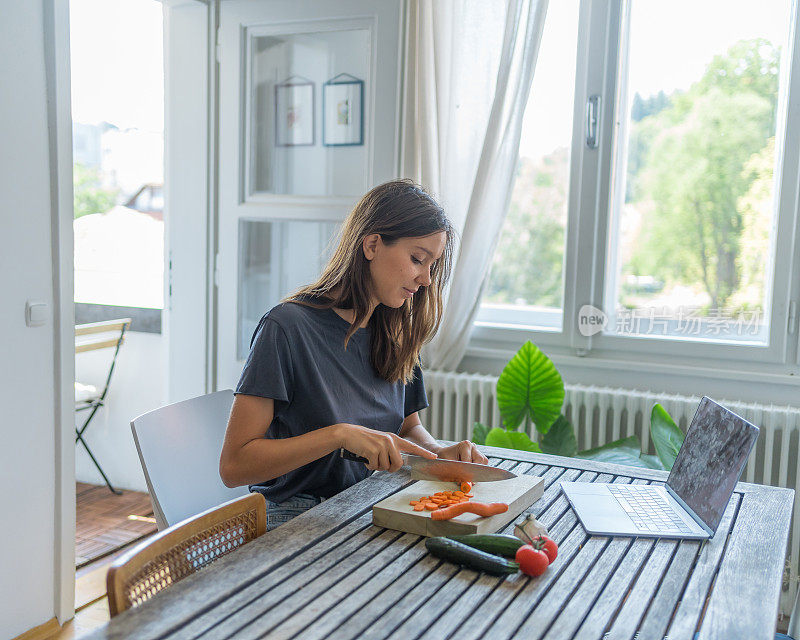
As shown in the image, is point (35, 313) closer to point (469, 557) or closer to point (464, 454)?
point (464, 454)

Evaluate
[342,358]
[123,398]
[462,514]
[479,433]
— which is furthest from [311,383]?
[123,398]

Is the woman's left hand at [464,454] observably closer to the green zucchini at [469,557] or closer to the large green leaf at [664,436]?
the green zucchini at [469,557]

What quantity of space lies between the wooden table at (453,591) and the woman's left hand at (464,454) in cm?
28

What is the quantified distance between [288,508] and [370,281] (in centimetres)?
53

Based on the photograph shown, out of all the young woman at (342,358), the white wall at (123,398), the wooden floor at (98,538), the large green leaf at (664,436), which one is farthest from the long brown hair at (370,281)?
the white wall at (123,398)

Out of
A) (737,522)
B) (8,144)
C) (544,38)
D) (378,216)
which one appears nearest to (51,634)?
(8,144)

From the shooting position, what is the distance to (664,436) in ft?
8.16

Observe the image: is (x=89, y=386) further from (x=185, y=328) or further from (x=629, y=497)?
(x=629, y=497)

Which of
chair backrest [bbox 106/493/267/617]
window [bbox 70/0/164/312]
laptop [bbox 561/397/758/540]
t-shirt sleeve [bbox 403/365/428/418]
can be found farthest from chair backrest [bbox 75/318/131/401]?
laptop [bbox 561/397/758/540]

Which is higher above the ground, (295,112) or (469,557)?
(295,112)

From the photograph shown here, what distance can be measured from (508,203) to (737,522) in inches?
65.0

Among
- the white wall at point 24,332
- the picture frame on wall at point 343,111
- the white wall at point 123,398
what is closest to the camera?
the white wall at point 24,332

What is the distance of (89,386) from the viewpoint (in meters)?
3.81

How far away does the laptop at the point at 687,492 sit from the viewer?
1.42 m
